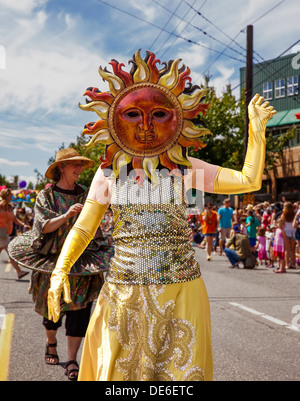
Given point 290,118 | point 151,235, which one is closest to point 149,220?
point 151,235

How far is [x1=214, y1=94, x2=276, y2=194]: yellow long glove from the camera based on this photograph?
2766mm

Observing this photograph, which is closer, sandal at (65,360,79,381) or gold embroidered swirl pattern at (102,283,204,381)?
gold embroidered swirl pattern at (102,283,204,381)

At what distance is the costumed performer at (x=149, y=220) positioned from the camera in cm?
258

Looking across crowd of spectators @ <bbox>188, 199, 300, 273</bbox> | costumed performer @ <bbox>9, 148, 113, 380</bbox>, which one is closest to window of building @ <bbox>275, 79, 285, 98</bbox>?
crowd of spectators @ <bbox>188, 199, 300, 273</bbox>

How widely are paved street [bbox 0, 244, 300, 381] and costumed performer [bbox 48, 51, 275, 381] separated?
74.0 inches

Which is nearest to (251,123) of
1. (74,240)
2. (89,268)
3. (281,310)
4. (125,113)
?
(125,113)

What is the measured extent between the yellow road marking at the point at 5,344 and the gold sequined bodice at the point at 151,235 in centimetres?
219

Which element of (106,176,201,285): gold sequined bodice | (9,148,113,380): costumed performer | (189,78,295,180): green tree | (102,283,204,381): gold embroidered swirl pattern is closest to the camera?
(102,283,204,381): gold embroidered swirl pattern

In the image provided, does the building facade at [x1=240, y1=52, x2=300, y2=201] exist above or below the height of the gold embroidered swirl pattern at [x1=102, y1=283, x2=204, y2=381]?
above

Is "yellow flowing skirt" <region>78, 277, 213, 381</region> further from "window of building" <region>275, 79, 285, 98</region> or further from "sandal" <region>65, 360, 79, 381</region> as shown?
"window of building" <region>275, 79, 285, 98</region>

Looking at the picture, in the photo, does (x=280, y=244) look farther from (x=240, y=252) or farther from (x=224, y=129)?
(x=224, y=129)

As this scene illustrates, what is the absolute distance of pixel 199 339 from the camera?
2.55 meters
